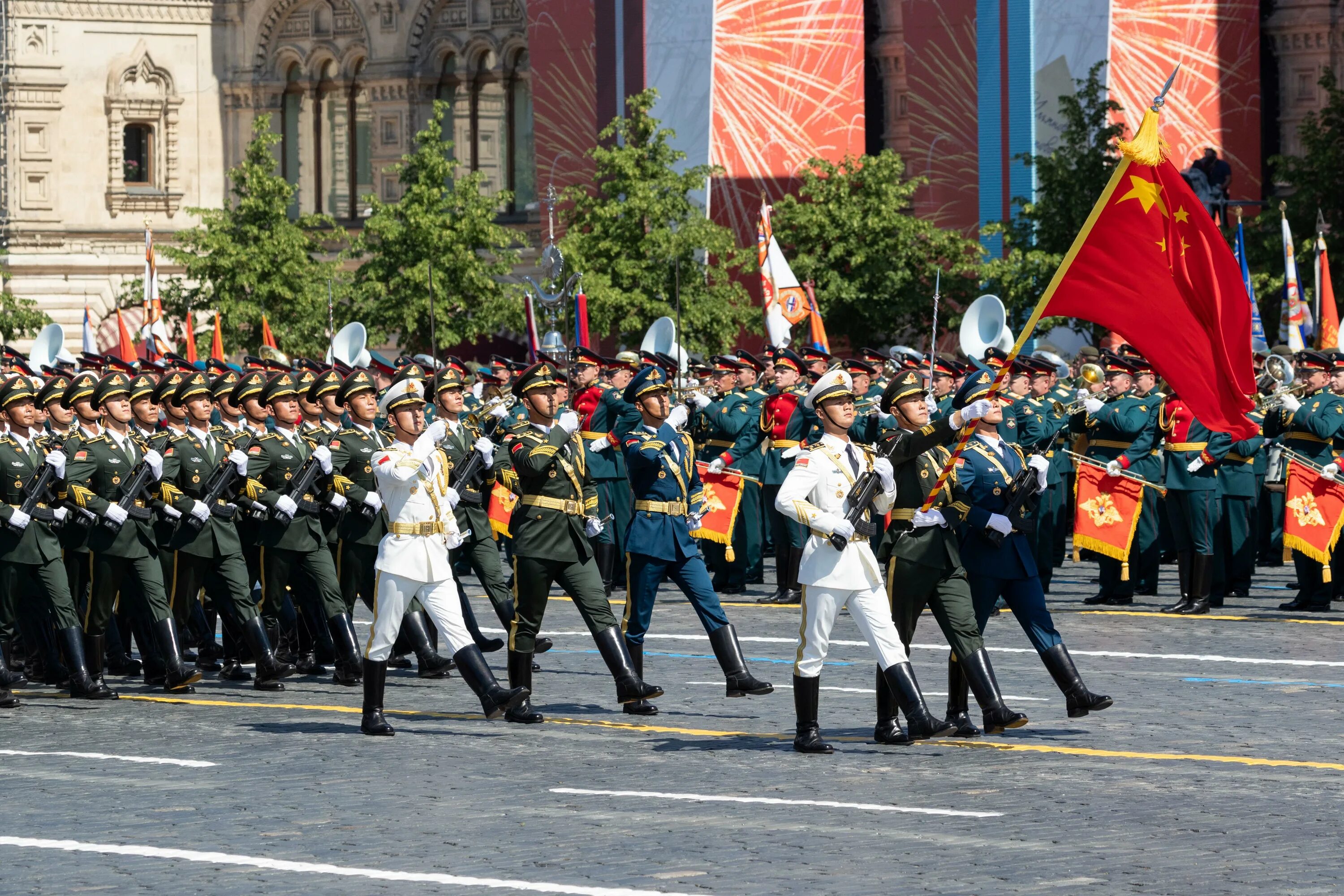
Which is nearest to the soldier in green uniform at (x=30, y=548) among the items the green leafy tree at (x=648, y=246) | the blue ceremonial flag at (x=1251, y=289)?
the blue ceremonial flag at (x=1251, y=289)

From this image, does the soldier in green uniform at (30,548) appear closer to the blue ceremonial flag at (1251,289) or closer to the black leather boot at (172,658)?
the black leather boot at (172,658)

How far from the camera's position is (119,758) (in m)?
11.6

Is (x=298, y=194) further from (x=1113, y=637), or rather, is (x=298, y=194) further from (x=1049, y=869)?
(x=1049, y=869)

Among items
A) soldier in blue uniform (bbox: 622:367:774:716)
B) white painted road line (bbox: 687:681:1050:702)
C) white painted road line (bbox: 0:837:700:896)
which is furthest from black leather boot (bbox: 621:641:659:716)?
white painted road line (bbox: 0:837:700:896)

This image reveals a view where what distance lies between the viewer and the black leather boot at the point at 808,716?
11086 millimetres

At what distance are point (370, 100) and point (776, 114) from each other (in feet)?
48.2

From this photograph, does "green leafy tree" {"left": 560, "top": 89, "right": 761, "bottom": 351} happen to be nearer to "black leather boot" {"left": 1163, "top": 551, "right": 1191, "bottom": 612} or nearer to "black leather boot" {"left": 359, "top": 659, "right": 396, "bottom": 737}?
"black leather boot" {"left": 1163, "top": 551, "right": 1191, "bottom": 612}

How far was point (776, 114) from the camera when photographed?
40500 millimetres

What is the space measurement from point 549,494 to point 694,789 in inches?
107

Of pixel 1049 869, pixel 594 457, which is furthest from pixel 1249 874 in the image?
pixel 594 457

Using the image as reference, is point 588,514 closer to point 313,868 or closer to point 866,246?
point 313,868

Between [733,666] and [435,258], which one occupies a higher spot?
[435,258]

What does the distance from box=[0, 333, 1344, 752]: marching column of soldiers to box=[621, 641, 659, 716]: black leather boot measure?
26 millimetres

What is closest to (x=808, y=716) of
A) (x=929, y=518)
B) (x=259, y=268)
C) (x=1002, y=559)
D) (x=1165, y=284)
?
(x=929, y=518)
